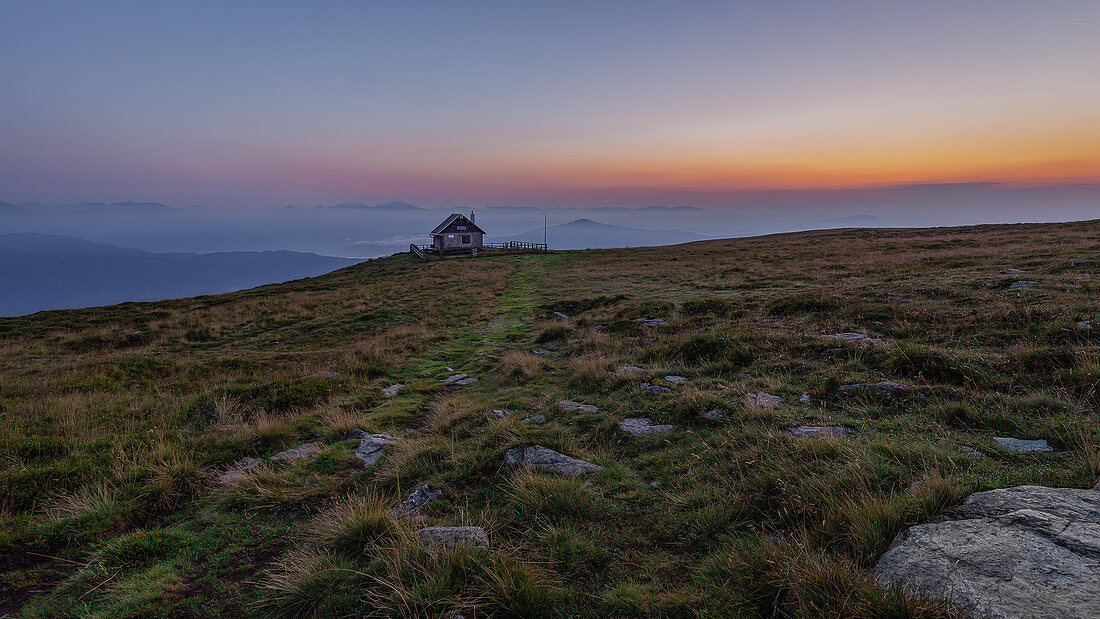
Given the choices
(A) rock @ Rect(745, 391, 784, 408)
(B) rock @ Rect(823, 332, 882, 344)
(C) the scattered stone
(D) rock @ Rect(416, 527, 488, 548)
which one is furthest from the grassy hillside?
(B) rock @ Rect(823, 332, 882, 344)

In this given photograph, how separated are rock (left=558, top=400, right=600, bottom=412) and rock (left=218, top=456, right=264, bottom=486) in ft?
15.1

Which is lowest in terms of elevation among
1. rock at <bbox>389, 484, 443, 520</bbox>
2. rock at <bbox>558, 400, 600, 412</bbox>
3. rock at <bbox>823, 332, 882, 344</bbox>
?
rock at <bbox>389, 484, 443, 520</bbox>

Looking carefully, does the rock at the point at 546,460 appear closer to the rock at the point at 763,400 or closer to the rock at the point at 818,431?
the rock at the point at 818,431

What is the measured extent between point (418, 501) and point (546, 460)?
157cm

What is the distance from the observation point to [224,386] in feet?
30.6

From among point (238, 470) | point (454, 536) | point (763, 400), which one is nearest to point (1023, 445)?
point (763, 400)

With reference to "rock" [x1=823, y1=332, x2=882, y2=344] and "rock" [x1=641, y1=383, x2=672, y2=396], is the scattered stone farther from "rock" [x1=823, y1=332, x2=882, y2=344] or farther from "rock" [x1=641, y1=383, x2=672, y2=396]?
"rock" [x1=823, y1=332, x2=882, y2=344]

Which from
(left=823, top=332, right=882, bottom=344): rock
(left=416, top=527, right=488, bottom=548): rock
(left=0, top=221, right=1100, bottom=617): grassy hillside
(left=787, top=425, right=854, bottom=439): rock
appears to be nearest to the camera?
(left=0, top=221, right=1100, bottom=617): grassy hillside

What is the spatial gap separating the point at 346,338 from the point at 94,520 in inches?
560

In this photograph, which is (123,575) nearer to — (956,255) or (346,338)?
(346,338)

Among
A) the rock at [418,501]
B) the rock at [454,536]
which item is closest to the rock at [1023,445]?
the rock at [454,536]

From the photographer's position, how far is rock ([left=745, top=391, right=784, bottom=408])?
21.1ft

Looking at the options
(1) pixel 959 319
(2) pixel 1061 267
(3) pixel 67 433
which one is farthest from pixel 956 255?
(3) pixel 67 433

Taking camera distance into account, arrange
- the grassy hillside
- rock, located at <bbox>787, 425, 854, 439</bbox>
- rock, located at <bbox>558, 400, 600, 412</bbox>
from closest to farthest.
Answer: the grassy hillside < rock, located at <bbox>787, 425, 854, 439</bbox> < rock, located at <bbox>558, 400, 600, 412</bbox>
